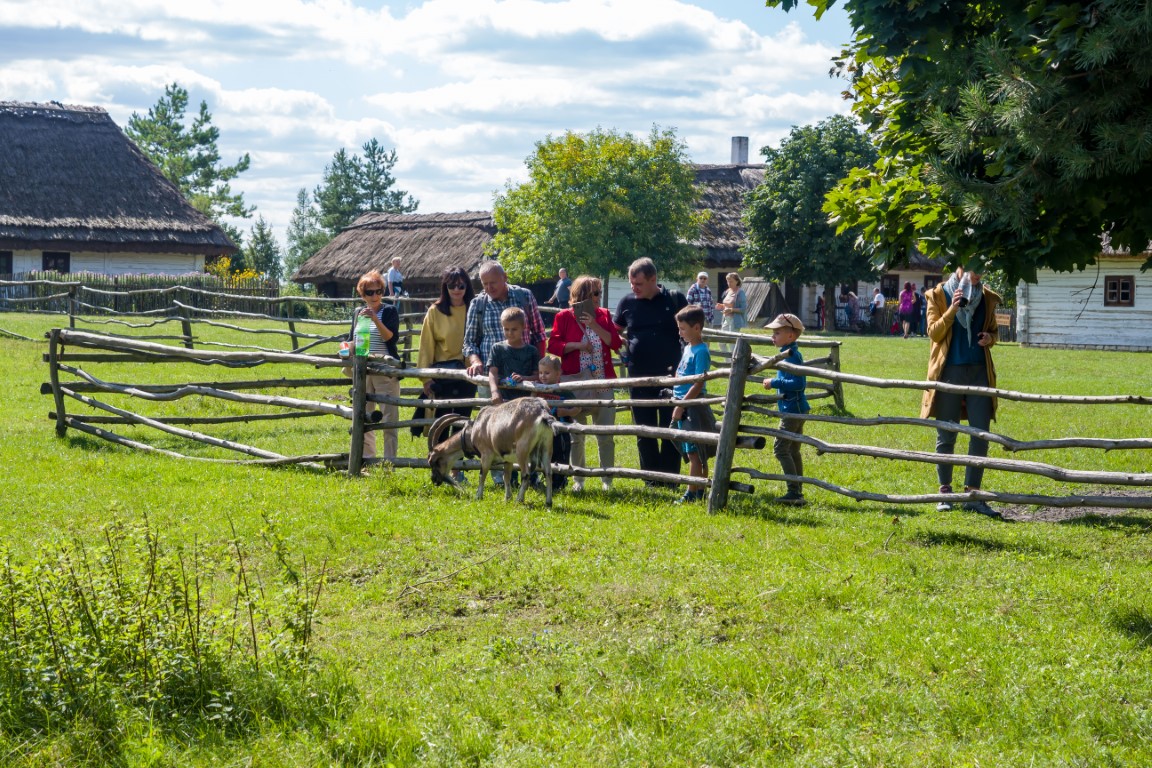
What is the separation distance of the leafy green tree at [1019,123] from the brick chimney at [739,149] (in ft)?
181

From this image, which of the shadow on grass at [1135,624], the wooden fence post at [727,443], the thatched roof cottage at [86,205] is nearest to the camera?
the shadow on grass at [1135,624]

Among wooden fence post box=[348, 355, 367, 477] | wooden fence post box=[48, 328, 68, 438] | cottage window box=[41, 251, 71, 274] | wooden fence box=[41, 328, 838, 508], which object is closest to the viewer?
wooden fence box=[41, 328, 838, 508]

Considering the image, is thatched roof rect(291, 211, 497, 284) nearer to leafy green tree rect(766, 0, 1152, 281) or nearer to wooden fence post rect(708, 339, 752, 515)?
wooden fence post rect(708, 339, 752, 515)

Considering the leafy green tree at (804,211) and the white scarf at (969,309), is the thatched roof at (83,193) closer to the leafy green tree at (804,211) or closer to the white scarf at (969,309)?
the leafy green tree at (804,211)

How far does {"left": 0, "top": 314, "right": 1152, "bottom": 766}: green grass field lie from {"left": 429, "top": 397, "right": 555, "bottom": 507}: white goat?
24cm

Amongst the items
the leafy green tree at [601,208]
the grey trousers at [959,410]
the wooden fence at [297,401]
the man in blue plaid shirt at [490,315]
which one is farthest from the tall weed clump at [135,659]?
the leafy green tree at [601,208]

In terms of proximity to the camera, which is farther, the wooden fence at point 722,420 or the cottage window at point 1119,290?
the cottage window at point 1119,290

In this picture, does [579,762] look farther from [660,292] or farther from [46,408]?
[46,408]

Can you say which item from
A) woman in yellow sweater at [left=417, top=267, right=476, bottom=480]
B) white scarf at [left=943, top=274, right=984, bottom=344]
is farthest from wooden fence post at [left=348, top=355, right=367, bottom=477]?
white scarf at [left=943, top=274, right=984, bottom=344]

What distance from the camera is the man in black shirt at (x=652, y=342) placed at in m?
9.06

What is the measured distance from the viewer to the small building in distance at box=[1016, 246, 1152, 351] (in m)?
31.9

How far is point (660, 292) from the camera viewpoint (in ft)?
29.9

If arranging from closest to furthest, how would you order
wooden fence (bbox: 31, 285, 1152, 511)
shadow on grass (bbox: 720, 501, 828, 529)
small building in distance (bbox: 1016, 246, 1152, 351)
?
wooden fence (bbox: 31, 285, 1152, 511), shadow on grass (bbox: 720, 501, 828, 529), small building in distance (bbox: 1016, 246, 1152, 351)

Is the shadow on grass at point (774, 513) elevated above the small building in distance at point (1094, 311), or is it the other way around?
the small building in distance at point (1094, 311)
